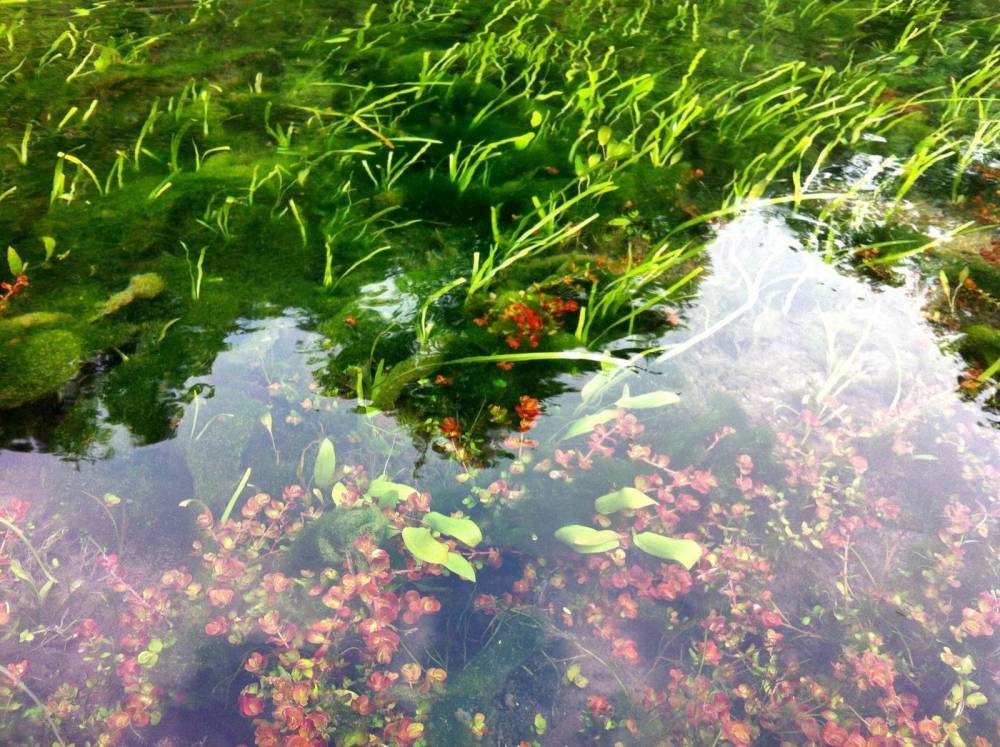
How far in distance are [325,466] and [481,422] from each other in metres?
0.43

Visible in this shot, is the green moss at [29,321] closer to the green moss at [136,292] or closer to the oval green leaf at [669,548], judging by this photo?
the green moss at [136,292]

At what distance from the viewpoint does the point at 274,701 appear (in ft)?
4.24

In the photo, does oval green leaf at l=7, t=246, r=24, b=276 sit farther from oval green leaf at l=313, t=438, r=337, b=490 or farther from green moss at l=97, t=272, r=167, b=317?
oval green leaf at l=313, t=438, r=337, b=490

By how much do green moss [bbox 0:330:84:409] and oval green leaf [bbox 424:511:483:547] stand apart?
110cm

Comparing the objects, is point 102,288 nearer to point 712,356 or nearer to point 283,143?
point 283,143

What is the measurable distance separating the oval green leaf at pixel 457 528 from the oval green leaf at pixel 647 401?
1.90ft

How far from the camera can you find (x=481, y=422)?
70.7 inches

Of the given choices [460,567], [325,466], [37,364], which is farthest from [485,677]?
[37,364]

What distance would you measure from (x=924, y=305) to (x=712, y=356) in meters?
0.85

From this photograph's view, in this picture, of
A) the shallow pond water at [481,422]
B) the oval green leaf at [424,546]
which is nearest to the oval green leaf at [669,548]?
the shallow pond water at [481,422]

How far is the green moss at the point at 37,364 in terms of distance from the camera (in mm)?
1713

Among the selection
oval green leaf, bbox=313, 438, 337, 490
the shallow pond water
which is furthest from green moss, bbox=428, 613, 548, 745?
oval green leaf, bbox=313, 438, 337, 490

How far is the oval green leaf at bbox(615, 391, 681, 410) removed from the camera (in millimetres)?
1850

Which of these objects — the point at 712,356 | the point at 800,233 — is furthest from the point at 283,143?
the point at 800,233
